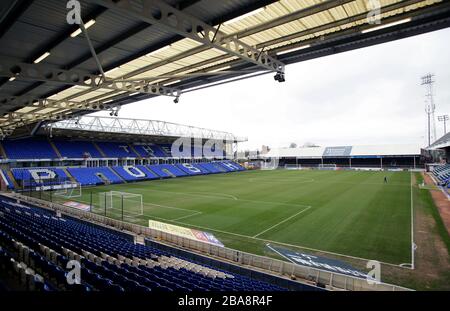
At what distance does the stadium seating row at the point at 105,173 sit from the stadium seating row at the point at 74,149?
299cm

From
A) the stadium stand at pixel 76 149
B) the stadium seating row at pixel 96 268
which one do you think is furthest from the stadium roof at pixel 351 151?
the stadium seating row at pixel 96 268

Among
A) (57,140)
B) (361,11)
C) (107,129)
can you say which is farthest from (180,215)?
(57,140)

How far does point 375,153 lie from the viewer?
62.4 metres

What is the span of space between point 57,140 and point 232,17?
46.8 m

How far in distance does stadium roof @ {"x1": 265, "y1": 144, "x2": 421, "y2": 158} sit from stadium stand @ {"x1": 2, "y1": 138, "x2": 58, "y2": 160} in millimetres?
54896

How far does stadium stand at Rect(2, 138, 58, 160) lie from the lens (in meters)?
37.0

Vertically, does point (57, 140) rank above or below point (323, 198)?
above

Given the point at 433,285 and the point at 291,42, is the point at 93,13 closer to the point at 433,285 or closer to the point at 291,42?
the point at 291,42

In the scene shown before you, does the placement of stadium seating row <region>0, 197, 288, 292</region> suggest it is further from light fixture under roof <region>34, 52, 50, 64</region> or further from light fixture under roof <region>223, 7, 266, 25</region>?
light fixture under roof <region>223, 7, 266, 25</region>

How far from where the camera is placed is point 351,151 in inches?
2635

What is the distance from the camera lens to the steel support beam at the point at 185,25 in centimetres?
548

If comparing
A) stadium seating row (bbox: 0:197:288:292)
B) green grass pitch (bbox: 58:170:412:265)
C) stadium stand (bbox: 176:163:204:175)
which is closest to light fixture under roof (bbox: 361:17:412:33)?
stadium seating row (bbox: 0:197:288:292)

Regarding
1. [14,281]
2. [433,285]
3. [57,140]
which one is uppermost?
[57,140]
